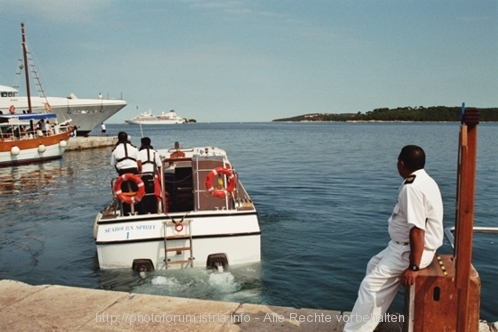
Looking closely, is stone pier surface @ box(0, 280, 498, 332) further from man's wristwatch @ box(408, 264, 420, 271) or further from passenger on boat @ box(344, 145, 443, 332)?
man's wristwatch @ box(408, 264, 420, 271)

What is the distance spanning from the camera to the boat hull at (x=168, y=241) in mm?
8219

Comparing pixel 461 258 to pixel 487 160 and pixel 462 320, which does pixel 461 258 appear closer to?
pixel 462 320

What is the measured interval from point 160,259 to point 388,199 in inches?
482

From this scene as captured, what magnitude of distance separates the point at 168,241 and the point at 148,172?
2167 millimetres

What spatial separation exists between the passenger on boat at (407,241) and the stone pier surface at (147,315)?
0.80 m

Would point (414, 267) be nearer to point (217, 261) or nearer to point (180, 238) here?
point (217, 261)

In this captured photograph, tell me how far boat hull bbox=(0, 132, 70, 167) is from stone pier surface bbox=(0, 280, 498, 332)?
3065 cm

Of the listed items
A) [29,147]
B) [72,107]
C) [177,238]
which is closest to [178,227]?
[177,238]

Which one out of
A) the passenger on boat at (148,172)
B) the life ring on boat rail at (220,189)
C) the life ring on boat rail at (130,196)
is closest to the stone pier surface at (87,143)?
the passenger on boat at (148,172)

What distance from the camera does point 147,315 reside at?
508 centimetres

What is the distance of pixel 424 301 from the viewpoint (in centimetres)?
375

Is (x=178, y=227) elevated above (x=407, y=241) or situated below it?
below

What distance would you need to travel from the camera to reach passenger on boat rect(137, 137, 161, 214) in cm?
934

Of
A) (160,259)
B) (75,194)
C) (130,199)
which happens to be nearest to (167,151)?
(130,199)
